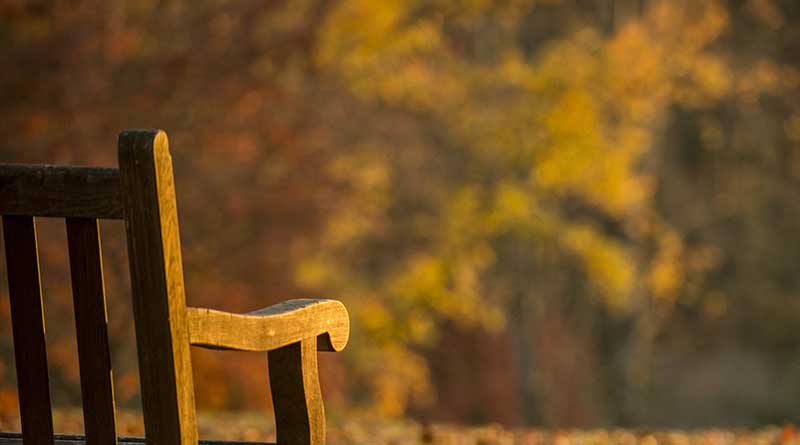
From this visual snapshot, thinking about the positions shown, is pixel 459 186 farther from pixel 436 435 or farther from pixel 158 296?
pixel 158 296

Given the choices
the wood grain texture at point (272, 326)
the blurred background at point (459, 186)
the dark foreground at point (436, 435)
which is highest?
the blurred background at point (459, 186)

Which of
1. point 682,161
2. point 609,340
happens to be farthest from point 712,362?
point 682,161

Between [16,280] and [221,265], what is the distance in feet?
25.9

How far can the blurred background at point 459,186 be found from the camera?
9.20 m

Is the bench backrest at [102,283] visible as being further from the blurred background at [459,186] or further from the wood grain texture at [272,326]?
the blurred background at [459,186]

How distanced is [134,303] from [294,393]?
50 centimetres

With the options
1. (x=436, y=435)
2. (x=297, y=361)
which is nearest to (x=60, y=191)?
(x=297, y=361)

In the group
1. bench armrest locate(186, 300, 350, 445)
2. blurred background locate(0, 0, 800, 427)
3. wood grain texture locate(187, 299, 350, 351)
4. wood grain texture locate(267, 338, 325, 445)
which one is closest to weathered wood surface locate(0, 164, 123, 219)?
wood grain texture locate(187, 299, 350, 351)

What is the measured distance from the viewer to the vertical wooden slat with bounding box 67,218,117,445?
197 cm

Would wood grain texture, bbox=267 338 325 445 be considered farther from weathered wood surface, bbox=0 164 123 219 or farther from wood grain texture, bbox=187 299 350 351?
weathered wood surface, bbox=0 164 123 219

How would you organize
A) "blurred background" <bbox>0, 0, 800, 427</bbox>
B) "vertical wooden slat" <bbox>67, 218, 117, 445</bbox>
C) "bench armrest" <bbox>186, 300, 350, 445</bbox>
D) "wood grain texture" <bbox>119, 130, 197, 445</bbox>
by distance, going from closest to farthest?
1. "wood grain texture" <bbox>119, 130, 197, 445</bbox>
2. "vertical wooden slat" <bbox>67, 218, 117, 445</bbox>
3. "bench armrest" <bbox>186, 300, 350, 445</bbox>
4. "blurred background" <bbox>0, 0, 800, 427</bbox>

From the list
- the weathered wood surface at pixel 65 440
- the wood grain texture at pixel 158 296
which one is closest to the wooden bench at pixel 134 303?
the wood grain texture at pixel 158 296

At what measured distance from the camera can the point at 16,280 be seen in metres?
2.04

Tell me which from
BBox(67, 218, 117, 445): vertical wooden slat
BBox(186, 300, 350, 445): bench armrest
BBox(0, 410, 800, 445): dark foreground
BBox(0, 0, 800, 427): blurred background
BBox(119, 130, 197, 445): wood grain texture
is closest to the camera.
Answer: BBox(119, 130, 197, 445): wood grain texture
